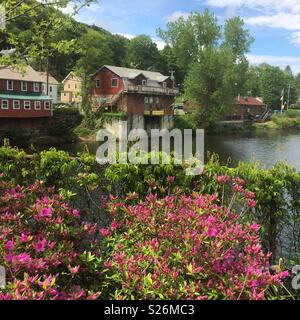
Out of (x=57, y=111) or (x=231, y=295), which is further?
(x=57, y=111)

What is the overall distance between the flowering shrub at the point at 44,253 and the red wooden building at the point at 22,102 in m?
36.4

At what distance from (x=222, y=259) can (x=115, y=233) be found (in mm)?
1650

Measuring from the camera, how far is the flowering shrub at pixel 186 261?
152 inches

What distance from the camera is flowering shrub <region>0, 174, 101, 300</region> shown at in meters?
3.59

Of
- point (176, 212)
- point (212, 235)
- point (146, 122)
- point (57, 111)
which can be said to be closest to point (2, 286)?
point (212, 235)

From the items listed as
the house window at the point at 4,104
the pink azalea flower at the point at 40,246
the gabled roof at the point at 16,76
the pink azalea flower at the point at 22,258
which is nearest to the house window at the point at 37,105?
the gabled roof at the point at 16,76

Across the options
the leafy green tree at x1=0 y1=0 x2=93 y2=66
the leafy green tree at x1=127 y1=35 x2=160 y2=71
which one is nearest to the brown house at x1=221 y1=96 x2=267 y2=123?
the leafy green tree at x1=127 y1=35 x2=160 y2=71

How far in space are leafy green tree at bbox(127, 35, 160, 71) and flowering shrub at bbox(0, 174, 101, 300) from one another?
8483 cm

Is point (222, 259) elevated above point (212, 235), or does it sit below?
below

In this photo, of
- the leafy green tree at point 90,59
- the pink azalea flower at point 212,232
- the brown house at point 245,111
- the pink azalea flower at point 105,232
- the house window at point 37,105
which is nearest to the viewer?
the pink azalea flower at point 212,232

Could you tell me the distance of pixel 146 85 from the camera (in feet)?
181

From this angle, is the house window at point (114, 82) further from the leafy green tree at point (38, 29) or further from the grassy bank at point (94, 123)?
the leafy green tree at point (38, 29)

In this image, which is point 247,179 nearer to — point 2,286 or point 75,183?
point 75,183

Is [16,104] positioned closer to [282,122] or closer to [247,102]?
[282,122]
